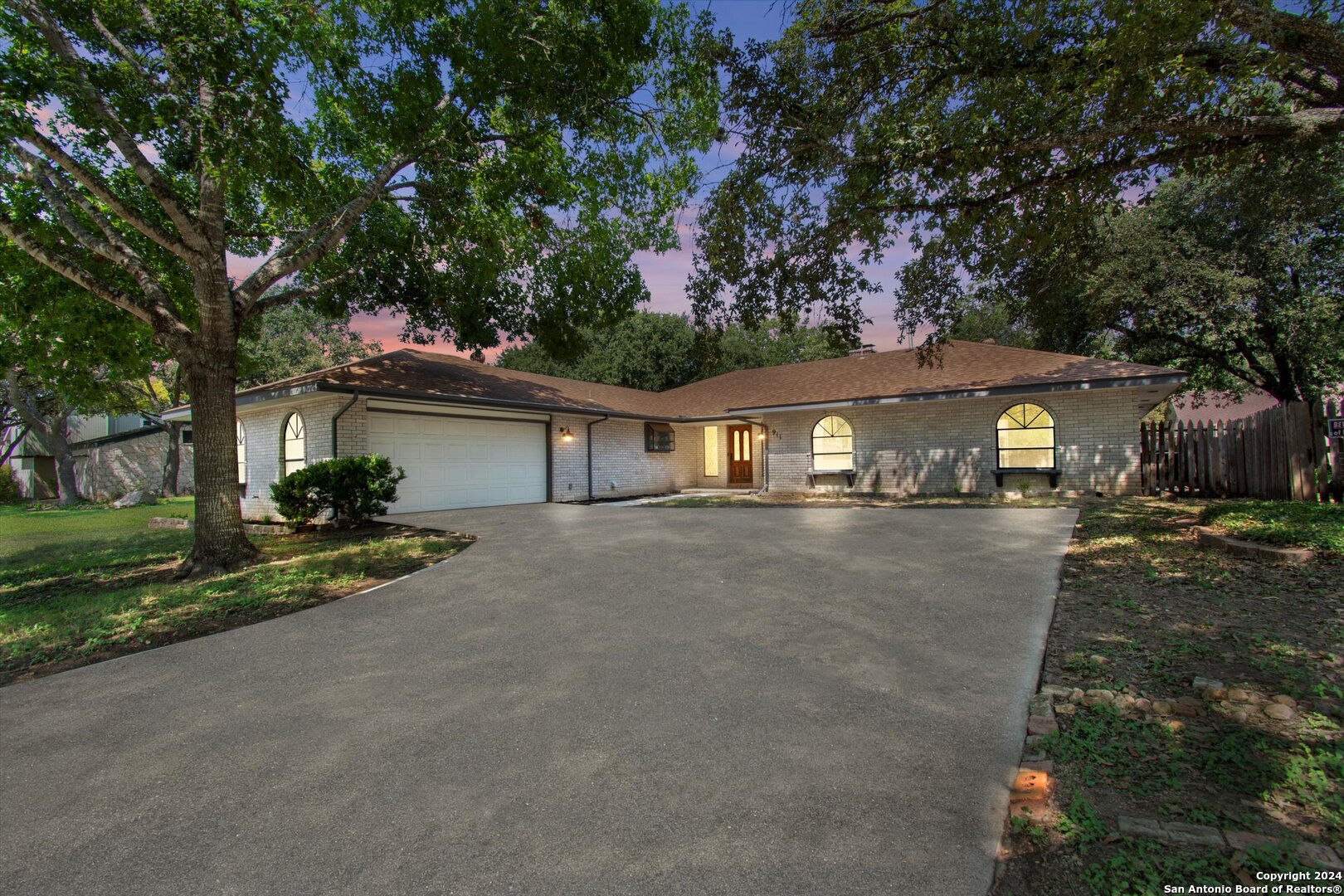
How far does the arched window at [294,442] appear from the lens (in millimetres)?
12828

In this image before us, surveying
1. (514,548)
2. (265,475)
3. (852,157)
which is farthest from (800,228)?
(265,475)

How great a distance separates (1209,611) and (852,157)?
5.94m

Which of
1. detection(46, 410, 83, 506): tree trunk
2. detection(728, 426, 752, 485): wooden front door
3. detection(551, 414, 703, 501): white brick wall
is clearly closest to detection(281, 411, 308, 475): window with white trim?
detection(551, 414, 703, 501): white brick wall

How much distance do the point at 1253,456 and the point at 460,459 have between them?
16.5 meters

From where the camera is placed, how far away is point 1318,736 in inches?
106

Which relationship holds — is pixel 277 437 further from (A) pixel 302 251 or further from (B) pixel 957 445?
(B) pixel 957 445

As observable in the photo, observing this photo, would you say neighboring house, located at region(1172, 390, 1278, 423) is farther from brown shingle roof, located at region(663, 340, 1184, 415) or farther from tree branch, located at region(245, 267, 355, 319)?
tree branch, located at region(245, 267, 355, 319)

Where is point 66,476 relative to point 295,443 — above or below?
below

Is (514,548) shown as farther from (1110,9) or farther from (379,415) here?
(1110,9)

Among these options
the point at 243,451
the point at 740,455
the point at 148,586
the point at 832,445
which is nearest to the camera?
the point at 148,586

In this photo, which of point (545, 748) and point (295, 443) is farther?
point (295, 443)

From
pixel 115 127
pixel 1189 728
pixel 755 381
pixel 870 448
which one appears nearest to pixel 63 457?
pixel 115 127

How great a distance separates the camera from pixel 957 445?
51.5 feet

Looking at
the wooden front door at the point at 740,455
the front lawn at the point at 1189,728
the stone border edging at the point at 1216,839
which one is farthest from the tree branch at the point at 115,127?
the wooden front door at the point at 740,455
